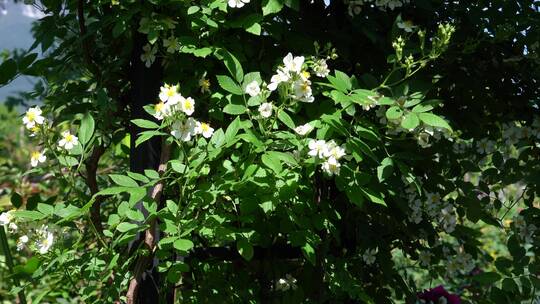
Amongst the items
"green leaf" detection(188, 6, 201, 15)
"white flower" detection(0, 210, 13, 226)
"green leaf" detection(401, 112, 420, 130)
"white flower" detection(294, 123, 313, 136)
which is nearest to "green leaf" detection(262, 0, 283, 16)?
"green leaf" detection(188, 6, 201, 15)

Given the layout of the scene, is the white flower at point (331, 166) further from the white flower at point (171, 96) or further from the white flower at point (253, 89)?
Answer: the white flower at point (171, 96)

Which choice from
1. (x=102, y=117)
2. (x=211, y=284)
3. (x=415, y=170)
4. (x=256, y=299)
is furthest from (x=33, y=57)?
(x=415, y=170)

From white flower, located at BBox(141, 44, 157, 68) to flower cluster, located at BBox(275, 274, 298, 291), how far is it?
662mm

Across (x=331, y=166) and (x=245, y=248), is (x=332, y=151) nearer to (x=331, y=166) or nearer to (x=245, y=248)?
(x=331, y=166)

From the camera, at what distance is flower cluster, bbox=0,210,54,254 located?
4.82 feet

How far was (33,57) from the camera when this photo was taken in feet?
4.91

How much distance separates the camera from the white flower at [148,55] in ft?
5.23

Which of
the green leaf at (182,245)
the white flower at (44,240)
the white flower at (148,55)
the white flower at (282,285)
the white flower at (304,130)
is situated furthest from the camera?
the white flower at (282,285)

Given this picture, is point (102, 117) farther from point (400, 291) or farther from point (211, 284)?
point (400, 291)

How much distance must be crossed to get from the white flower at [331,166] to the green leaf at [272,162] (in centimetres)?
10

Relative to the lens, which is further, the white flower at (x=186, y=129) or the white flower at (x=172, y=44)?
the white flower at (x=172, y=44)

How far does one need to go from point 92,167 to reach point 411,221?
939mm

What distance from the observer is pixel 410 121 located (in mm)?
1322

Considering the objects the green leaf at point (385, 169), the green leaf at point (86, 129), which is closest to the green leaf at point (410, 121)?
the green leaf at point (385, 169)
